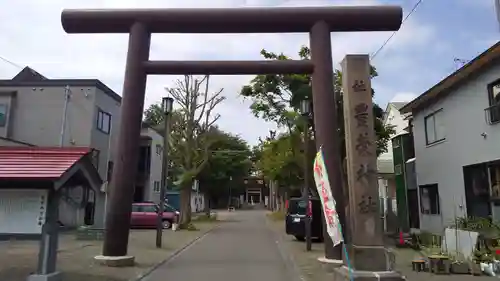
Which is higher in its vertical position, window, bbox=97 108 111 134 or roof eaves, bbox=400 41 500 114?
window, bbox=97 108 111 134

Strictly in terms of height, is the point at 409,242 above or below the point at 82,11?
below

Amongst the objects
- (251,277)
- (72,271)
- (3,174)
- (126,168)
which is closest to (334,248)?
(251,277)

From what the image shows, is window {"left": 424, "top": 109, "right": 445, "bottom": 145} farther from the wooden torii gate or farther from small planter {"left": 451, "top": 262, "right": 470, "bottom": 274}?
small planter {"left": 451, "top": 262, "right": 470, "bottom": 274}

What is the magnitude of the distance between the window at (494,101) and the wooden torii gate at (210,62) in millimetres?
3726

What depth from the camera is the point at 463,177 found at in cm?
1436

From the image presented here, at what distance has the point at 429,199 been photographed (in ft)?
57.6

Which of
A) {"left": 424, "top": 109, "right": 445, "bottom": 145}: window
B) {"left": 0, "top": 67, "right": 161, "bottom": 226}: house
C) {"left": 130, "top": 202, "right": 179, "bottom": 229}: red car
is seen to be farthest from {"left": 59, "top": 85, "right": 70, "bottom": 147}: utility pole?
{"left": 424, "top": 109, "right": 445, "bottom": 145}: window

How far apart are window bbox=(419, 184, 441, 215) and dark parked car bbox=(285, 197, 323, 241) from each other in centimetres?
428

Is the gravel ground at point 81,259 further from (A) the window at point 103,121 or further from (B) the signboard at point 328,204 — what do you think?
(A) the window at point 103,121

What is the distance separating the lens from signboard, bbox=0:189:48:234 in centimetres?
848

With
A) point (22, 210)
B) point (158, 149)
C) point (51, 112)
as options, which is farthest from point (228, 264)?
point (158, 149)

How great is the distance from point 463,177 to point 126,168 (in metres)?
10.7

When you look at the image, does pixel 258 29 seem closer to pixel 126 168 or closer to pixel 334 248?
pixel 126 168

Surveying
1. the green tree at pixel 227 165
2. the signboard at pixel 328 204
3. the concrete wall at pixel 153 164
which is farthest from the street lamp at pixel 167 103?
the green tree at pixel 227 165
